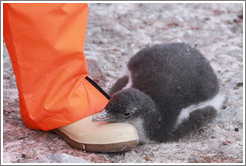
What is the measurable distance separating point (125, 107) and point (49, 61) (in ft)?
2.39

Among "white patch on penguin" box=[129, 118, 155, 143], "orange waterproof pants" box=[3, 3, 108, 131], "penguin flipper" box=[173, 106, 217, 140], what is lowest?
"penguin flipper" box=[173, 106, 217, 140]

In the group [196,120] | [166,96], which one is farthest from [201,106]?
[166,96]

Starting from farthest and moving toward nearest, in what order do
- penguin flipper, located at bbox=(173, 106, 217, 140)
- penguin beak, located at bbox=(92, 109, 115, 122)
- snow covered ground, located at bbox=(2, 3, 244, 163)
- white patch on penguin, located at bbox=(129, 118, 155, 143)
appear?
1. penguin flipper, located at bbox=(173, 106, 217, 140)
2. white patch on penguin, located at bbox=(129, 118, 155, 143)
3. penguin beak, located at bbox=(92, 109, 115, 122)
4. snow covered ground, located at bbox=(2, 3, 244, 163)

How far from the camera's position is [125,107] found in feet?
9.71

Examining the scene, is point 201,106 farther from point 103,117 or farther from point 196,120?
point 103,117

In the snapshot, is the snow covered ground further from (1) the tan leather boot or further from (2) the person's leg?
(2) the person's leg

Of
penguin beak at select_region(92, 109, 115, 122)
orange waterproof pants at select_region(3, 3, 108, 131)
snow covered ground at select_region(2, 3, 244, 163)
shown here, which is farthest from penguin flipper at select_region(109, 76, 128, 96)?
penguin beak at select_region(92, 109, 115, 122)

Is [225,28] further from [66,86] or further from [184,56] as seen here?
[66,86]

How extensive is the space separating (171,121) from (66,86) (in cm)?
99

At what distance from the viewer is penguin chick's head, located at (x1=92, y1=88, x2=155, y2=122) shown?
2.96 m

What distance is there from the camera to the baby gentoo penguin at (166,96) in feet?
9.83

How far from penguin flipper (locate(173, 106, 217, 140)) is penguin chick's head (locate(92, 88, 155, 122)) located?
427mm

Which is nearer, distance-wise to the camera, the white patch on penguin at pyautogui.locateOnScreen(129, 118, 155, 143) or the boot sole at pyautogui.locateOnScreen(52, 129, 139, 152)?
the boot sole at pyautogui.locateOnScreen(52, 129, 139, 152)

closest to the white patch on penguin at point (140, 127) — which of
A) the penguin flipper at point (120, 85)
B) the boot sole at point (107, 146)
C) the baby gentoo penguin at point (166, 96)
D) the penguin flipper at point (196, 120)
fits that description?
the baby gentoo penguin at point (166, 96)
